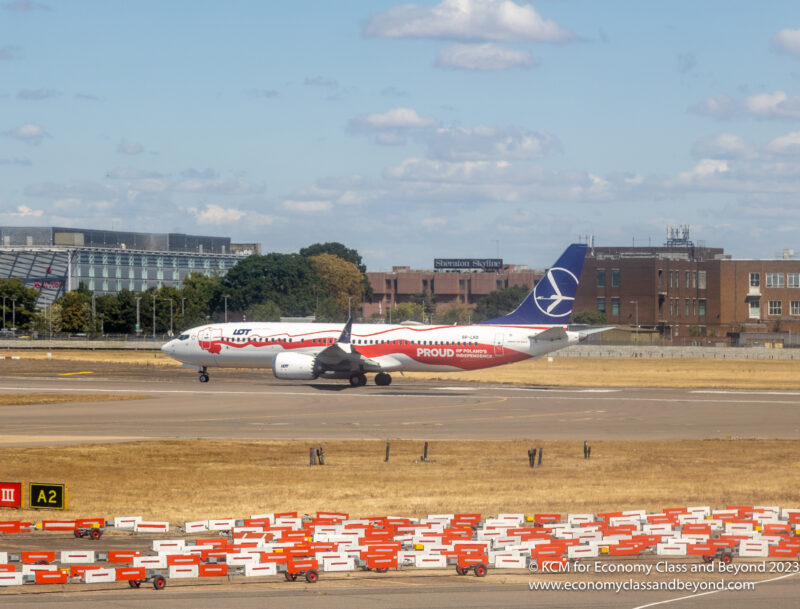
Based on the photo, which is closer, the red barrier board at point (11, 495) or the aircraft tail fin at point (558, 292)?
the red barrier board at point (11, 495)

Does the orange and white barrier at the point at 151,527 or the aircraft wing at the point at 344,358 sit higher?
the aircraft wing at the point at 344,358

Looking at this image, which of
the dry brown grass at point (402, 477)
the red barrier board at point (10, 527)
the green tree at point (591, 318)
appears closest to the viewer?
the red barrier board at point (10, 527)

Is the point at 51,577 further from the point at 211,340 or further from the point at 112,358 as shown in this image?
the point at 112,358

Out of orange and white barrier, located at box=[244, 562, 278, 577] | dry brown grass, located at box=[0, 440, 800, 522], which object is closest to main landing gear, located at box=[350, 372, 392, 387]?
dry brown grass, located at box=[0, 440, 800, 522]

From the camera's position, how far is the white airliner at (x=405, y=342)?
251 feet

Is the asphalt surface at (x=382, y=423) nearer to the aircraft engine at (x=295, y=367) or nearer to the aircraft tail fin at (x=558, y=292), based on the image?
the aircraft engine at (x=295, y=367)

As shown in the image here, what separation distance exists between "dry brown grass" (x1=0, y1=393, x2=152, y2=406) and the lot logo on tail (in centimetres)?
2837

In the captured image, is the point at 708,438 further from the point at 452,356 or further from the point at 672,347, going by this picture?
the point at 672,347

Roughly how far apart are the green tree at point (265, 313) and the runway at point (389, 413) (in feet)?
320

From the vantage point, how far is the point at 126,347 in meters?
160

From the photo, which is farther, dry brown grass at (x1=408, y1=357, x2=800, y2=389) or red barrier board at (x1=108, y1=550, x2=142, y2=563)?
dry brown grass at (x1=408, y1=357, x2=800, y2=389)

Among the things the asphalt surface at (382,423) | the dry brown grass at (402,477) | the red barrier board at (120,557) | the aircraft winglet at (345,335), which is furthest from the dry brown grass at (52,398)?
the red barrier board at (120,557)

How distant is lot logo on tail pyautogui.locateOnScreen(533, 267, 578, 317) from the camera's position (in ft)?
254

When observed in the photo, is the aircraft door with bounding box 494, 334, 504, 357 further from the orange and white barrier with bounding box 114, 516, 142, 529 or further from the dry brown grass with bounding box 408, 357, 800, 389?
the orange and white barrier with bounding box 114, 516, 142, 529
